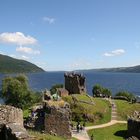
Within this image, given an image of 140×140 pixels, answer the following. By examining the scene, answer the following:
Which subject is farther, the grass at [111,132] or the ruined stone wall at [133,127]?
the ruined stone wall at [133,127]

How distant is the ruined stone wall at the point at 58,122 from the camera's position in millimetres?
38312

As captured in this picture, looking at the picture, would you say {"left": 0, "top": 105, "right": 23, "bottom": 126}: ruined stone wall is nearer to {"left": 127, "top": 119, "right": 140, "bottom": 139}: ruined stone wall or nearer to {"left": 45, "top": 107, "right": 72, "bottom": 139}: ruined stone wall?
{"left": 45, "top": 107, "right": 72, "bottom": 139}: ruined stone wall

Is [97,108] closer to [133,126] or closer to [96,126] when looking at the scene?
[96,126]

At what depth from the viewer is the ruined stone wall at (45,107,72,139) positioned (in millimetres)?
38312

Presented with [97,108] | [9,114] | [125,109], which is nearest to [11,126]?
[9,114]

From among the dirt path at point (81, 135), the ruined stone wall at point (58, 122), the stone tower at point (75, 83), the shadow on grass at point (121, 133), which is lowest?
the shadow on grass at point (121, 133)

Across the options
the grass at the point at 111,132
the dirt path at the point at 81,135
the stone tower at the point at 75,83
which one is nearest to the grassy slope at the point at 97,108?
the grass at the point at 111,132

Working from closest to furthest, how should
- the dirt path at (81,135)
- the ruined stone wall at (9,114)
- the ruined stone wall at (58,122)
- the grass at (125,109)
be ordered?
1. the ruined stone wall at (9,114)
2. the ruined stone wall at (58,122)
3. the dirt path at (81,135)
4. the grass at (125,109)

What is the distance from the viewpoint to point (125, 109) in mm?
65812

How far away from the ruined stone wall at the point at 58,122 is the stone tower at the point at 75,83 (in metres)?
35.4

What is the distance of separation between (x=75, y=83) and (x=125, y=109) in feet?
45.3

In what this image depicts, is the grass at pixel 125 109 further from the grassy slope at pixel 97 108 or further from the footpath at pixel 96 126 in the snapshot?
the grassy slope at pixel 97 108

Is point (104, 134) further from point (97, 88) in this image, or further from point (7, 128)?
point (97, 88)

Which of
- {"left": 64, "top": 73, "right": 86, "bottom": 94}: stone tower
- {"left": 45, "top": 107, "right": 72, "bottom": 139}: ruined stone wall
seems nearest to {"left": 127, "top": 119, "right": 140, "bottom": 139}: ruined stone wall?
{"left": 45, "top": 107, "right": 72, "bottom": 139}: ruined stone wall
